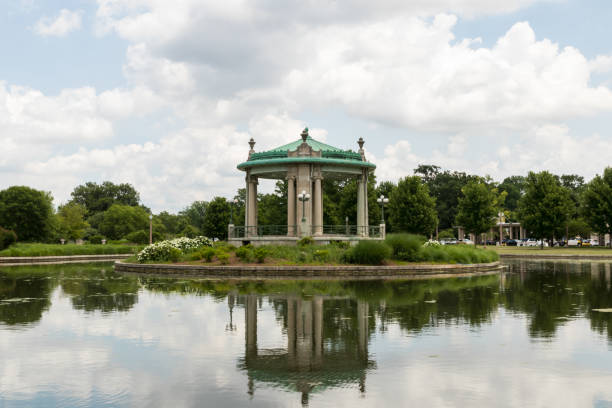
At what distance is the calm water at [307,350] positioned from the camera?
6.63 m

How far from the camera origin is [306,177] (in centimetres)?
3244

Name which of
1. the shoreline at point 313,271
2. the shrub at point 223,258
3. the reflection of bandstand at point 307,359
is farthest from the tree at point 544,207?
the reflection of bandstand at point 307,359

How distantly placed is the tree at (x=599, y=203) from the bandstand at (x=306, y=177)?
4017cm

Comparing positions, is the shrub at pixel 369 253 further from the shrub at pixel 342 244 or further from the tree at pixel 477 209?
the tree at pixel 477 209

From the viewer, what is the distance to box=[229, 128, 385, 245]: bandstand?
31.8m

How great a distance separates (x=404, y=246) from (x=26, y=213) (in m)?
59.0

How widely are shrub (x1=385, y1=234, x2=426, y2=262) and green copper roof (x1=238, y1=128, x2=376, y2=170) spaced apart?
6.77 m

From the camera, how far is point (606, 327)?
1120cm

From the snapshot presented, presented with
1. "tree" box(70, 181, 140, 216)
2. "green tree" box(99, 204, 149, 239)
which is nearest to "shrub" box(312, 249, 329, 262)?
"green tree" box(99, 204, 149, 239)

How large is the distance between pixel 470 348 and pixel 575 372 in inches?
72.9

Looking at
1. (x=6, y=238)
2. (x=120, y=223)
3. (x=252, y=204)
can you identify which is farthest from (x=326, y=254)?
(x=120, y=223)

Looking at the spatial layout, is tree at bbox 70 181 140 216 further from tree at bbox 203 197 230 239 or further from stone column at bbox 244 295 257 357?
stone column at bbox 244 295 257 357

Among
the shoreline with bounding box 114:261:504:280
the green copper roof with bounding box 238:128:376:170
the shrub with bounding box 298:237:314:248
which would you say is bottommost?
the shoreline with bounding box 114:261:504:280

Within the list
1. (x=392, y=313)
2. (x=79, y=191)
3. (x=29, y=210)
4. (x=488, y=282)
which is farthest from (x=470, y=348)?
(x=79, y=191)
